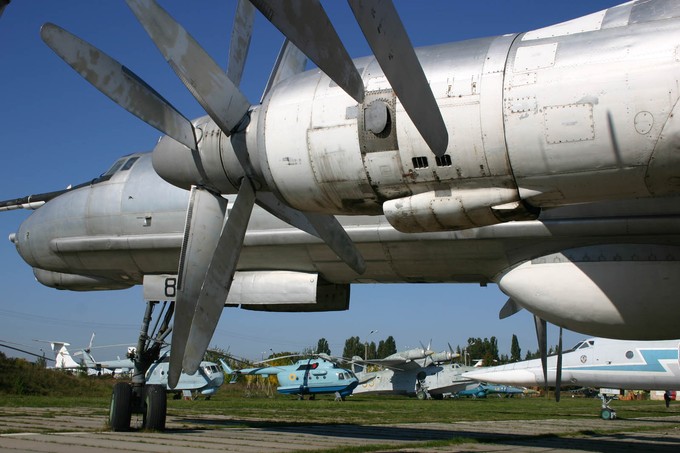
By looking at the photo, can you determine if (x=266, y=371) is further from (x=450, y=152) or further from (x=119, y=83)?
(x=450, y=152)

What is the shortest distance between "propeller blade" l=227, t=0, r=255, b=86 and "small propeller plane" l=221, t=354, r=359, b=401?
31655 millimetres

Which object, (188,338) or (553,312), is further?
(553,312)

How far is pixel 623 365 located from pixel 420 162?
2197 cm

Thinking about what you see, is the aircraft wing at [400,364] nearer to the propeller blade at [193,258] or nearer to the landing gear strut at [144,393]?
the landing gear strut at [144,393]

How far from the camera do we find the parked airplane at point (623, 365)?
2408 cm

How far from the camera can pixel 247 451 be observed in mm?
8039

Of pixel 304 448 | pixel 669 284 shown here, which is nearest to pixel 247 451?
pixel 304 448

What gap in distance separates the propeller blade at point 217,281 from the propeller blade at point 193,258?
18 centimetres

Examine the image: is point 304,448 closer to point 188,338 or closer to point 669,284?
point 188,338

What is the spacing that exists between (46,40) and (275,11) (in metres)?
2.74

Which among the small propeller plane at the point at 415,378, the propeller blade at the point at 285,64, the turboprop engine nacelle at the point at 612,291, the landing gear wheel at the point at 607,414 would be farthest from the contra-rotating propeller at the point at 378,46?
the small propeller plane at the point at 415,378

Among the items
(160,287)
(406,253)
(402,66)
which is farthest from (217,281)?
(160,287)

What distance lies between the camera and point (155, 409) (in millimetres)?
11125

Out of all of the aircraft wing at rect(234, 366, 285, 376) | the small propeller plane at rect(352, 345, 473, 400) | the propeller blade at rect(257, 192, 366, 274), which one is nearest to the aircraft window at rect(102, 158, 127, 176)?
the propeller blade at rect(257, 192, 366, 274)
